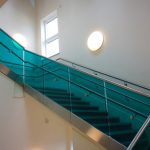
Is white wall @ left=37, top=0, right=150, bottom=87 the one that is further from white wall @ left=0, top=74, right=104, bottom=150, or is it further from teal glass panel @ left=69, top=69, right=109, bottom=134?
white wall @ left=0, top=74, right=104, bottom=150

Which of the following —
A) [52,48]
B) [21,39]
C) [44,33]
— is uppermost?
[44,33]

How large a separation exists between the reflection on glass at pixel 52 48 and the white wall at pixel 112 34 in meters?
0.50

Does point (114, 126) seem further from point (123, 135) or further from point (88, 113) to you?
point (88, 113)

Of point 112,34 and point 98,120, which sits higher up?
point 112,34

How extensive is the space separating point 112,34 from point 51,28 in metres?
3.22

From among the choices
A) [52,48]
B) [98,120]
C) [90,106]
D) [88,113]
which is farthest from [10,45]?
[98,120]

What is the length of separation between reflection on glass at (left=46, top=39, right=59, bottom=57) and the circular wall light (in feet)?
5.83

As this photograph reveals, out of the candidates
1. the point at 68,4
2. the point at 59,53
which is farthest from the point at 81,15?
the point at 59,53

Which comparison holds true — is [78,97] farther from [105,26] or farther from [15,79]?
[105,26]

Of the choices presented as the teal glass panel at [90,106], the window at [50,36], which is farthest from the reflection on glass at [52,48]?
the teal glass panel at [90,106]

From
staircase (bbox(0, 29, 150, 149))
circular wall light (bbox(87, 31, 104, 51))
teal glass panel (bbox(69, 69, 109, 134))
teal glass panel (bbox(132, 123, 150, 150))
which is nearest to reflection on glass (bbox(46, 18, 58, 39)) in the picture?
circular wall light (bbox(87, 31, 104, 51))

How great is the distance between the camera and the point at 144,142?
2.28 meters

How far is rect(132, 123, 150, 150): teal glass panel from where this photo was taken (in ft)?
7.35

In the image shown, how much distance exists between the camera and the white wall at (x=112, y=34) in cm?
529
